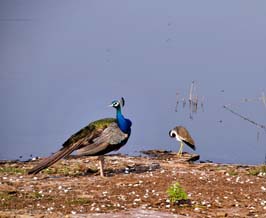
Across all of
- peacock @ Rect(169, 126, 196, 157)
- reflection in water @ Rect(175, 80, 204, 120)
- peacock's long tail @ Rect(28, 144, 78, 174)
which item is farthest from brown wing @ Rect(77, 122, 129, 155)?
→ reflection in water @ Rect(175, 80, 204, 120)

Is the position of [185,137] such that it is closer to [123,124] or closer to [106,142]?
[123,124]

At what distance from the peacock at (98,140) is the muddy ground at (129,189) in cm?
35

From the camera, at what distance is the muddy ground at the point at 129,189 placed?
10258 mm

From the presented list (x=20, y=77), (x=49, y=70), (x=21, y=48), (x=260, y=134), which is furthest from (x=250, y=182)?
(x=21, y=48)

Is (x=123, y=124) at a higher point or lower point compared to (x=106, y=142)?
higher

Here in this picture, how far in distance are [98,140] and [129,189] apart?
1.73 m

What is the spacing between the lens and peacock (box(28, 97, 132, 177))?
12.9 meters

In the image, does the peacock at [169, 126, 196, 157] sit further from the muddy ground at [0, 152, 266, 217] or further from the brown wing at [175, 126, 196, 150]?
the muddy ground at [0, 152, 266, 217]

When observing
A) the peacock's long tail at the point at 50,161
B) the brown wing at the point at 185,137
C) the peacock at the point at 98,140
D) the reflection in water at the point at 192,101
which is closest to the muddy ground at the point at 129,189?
the peacock's long tail at the point at 50,161

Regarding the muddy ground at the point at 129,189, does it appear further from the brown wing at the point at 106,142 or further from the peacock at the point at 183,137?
the peacock at the point at 183,137

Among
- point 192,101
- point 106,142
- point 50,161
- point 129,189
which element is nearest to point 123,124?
point 106,142

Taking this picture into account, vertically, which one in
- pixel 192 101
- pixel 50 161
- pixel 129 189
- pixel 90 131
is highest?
pixel 192 101

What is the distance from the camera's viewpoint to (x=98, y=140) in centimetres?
1312

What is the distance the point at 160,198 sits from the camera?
436 inches
